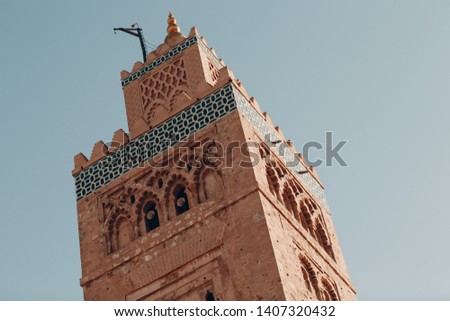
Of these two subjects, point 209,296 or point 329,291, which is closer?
point 209,296

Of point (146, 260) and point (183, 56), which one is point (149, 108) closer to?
point (183, 56)

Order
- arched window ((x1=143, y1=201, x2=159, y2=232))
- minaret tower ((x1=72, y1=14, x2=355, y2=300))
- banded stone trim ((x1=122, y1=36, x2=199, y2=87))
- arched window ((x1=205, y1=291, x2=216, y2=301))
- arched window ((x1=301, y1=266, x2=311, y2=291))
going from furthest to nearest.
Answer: banded stone trim ((x1=122, y1=36, x2=199, y2=87)) → arched window ((x1=143, y1=201, x2=159, y2=232)) → arched window ((x1=301, y1=266, x2=311, y2=291)) → minaret tower ((x1=72, y1=14, x2=355, y2=300)) → arched window ((x1=205, y1=291, x2=216, y2=301))

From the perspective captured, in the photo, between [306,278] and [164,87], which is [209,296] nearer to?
[306,278]

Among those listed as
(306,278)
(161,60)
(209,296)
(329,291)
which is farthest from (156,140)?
(329,291)

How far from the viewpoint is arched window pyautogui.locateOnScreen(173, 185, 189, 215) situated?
536 inches

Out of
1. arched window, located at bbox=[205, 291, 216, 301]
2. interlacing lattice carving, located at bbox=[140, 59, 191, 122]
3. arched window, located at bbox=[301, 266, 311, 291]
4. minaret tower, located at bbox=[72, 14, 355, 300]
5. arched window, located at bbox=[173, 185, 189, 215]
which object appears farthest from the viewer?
interlacing lattice carving, located at bbox=[140, 59, 191, 122]

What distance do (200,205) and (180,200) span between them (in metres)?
0.44

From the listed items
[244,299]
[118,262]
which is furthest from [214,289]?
[118,262]

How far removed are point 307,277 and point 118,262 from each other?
229cm

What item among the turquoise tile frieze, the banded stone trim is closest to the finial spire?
the banded stone trim

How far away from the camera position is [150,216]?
13.8 meters

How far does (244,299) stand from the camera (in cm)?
1219

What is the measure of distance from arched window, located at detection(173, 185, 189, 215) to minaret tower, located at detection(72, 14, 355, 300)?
1cm

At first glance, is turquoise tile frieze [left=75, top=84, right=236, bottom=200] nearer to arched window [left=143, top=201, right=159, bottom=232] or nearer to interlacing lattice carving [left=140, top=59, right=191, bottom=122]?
arched window [left=143, top=201, right=159, bottom=232]
